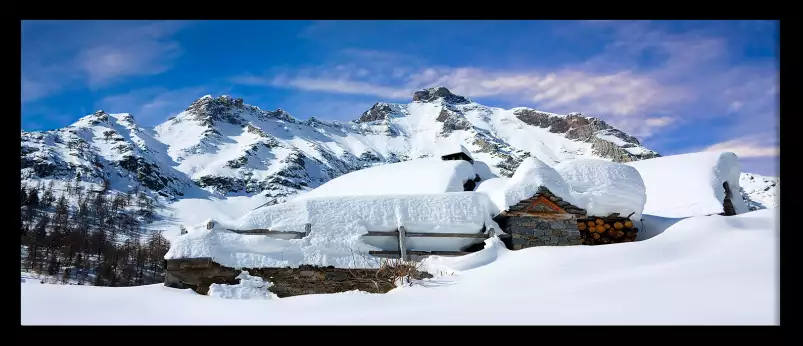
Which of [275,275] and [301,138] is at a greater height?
[301,138]

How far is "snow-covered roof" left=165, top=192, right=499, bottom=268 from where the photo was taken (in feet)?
30.1

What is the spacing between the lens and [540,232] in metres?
10.4

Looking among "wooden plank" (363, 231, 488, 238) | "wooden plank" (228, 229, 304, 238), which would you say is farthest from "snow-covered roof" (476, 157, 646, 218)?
"wooden plank" (228, 229, 304, 238)

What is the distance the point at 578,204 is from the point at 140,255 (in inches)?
2738

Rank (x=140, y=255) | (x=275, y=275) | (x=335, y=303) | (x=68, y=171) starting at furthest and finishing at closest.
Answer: (x=68, y=171), (x=140, y=255), (x=275, y=275), (x=335, y=303)

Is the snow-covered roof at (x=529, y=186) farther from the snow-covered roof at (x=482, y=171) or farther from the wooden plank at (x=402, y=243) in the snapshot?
the snow-covered roof at (x=482, y=171)

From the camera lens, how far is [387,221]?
1028 cm

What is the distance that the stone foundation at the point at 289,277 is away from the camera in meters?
8.80

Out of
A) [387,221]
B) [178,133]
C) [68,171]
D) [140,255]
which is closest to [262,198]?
[68,171]

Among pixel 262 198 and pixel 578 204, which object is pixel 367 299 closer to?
pixel 578 204

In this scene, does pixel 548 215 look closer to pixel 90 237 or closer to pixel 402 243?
pixel 402 243

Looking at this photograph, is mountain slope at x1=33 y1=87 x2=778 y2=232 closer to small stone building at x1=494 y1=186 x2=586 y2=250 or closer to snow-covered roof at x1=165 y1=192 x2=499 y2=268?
snow-covered roof at x1=165 y1=192 x2=499 y2=268

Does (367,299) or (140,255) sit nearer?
(367,299)

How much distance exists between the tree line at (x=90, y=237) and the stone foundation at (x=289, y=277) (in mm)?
44072
